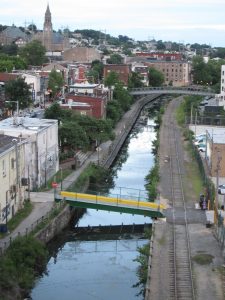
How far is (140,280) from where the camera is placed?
21.4m

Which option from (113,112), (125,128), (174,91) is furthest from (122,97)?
(174,91)

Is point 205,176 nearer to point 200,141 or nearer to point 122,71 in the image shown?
point 200,141

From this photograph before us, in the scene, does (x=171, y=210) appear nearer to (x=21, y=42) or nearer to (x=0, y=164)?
(x=0, y=164)

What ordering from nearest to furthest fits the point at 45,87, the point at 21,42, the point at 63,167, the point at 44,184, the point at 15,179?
the point at 15,179 → the point at 44,184 → the point at 63,167 → the point at 45,87 → the point at 21,42

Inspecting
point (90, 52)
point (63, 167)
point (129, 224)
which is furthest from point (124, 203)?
point (90, 52)

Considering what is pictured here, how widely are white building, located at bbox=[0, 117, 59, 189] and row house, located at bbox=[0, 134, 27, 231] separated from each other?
46.9 inches

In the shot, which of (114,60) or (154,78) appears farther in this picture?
(114,60)

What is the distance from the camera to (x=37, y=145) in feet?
100

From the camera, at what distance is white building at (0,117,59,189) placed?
2994 centimetres

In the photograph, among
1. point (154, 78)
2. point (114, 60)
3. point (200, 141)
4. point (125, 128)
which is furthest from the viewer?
point (114, 60)

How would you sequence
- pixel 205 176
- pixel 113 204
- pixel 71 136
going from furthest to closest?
pixel 71 136 → pixel 205 176 → pixel 113 204

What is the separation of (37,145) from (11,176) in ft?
14.7

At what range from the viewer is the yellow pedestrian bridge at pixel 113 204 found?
27.4 metres

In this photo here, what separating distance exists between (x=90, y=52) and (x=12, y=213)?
97849 millimetres
